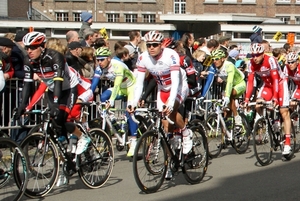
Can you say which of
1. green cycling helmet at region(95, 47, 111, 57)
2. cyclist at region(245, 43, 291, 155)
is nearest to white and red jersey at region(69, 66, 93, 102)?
green cycling helmet at region(95, 47, 111, 57)

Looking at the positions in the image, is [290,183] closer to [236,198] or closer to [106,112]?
[236,198]

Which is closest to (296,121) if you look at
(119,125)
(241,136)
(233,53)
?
(241,136)

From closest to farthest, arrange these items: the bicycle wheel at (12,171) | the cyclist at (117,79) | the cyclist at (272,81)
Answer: the bicycle wheel at (12,171), the cyclist at (117,79), the cyclist at (272,81)

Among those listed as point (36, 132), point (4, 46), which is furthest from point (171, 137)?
point (4, 46)

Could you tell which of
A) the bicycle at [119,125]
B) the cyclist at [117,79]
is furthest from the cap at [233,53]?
the bicycle at [119,125]

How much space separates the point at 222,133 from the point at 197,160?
2.68 metres

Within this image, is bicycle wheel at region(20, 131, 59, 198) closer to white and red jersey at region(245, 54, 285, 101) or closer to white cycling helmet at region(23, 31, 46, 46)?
white cycling helmet at region(23, 31, 46, 46)

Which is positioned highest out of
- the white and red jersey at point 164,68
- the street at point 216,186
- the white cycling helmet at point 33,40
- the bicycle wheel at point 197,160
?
the white cycling helmet at point 33,40

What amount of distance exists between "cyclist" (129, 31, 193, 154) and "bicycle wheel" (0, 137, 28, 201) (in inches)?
73.3

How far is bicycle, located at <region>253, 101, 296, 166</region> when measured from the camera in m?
11.6

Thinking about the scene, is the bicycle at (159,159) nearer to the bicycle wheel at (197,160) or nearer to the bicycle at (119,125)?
the bicycle wheel at (197,160)

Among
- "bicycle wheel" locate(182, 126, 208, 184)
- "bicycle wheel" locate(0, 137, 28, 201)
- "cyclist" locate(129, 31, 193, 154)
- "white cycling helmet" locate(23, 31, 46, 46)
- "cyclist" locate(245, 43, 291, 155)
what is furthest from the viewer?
"cyclist" locate(245, 43, 291, 155)

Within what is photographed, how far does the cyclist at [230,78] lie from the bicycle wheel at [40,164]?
4562 mm

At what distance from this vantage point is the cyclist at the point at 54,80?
28.9 ft
